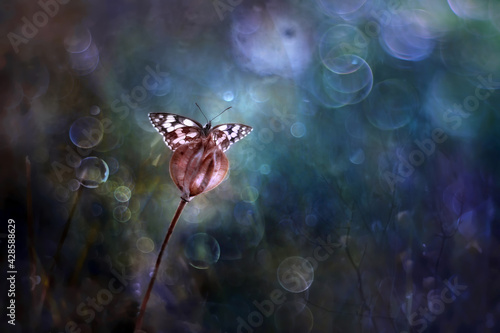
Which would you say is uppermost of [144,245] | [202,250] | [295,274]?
[144,245]

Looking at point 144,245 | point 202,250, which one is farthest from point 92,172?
point 202,250

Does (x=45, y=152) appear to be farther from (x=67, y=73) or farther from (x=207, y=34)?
(x=207, y=34)

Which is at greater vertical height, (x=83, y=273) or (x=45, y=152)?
(x=45, y=152)

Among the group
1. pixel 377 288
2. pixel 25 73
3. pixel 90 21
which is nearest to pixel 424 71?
pixel 377 288

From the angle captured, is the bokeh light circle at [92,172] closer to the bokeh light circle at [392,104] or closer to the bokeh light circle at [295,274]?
the bokeh light circle at [295,274]

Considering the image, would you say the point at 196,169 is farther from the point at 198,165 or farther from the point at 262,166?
the point at 262,166

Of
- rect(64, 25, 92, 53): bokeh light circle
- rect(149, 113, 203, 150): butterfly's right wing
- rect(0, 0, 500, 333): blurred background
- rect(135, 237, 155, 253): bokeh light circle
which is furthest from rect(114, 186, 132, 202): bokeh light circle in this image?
rect(64, 25, 92, 53): bokeh light circle

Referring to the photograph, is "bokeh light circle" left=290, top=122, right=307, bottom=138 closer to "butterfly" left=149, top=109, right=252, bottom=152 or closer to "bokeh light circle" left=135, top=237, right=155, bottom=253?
"butterfly" left=149, top=109, right=252, bottom=152
